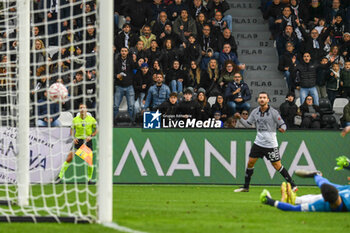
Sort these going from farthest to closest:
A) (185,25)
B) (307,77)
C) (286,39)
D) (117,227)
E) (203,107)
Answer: (286,39), (185,25), (307,77), (203,107), (117,227)

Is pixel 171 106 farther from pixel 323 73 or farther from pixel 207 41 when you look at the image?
pixel 323 73

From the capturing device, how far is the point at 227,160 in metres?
20.2

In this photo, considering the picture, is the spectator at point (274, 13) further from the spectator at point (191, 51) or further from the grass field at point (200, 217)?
the grass field at point (200, 217)

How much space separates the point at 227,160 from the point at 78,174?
12.6ft

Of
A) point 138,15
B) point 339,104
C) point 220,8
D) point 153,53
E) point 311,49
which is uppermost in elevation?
point 220,8

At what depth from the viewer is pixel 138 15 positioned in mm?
25469

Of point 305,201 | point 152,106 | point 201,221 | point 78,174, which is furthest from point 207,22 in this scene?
point 201,221

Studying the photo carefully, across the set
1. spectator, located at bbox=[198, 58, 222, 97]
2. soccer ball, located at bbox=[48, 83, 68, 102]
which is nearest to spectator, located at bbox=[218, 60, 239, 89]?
spectator, located at bbox=[198, 58, 222, 97]

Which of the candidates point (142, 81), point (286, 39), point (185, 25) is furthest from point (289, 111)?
point (185, 25)

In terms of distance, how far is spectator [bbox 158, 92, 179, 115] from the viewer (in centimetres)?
2167

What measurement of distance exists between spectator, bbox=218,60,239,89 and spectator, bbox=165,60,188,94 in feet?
3.57

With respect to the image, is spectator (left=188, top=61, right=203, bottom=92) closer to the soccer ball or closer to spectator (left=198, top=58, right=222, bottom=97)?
spectator (left=198, top=58, right=222, bottom=97)

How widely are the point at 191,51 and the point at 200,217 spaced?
42.1 feet

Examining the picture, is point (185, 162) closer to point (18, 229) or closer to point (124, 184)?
point (124, 184)
